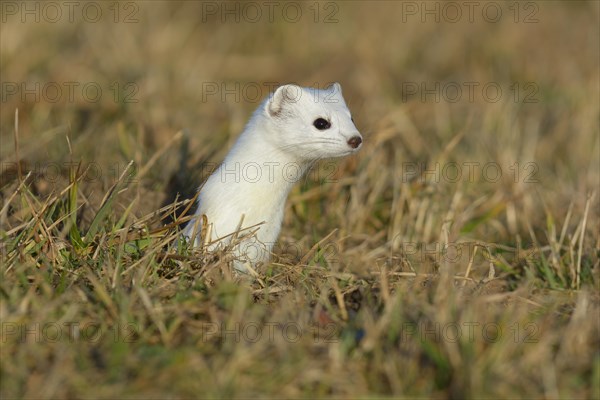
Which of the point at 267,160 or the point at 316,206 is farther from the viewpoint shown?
the point at 316,206

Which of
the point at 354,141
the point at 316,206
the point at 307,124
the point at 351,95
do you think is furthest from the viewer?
the point at 351,95

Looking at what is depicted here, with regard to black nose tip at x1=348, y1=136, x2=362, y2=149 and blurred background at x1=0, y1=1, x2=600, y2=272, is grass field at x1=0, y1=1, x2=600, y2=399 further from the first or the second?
black nose tip at x1=348, y1=136, x2=362, y2=149

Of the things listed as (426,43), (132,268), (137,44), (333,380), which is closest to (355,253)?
(132,268)

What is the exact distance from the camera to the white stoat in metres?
3.99

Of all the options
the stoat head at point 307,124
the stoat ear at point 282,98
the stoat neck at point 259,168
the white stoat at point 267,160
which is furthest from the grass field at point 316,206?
the stoat ear at point 282,98

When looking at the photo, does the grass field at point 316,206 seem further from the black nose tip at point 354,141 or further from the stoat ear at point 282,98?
the stoat ear at point 282,98

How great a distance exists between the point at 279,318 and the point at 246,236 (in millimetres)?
853

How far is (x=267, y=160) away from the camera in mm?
4031

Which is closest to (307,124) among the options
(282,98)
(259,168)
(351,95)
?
(282,98)

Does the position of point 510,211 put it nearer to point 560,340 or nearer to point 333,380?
point 560,340

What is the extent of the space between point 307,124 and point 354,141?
0.25 m

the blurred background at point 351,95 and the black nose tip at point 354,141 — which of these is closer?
the black nose tip at point 354,141

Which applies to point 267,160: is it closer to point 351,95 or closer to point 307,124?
point 307,124

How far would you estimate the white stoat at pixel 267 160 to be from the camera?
3986 mm
